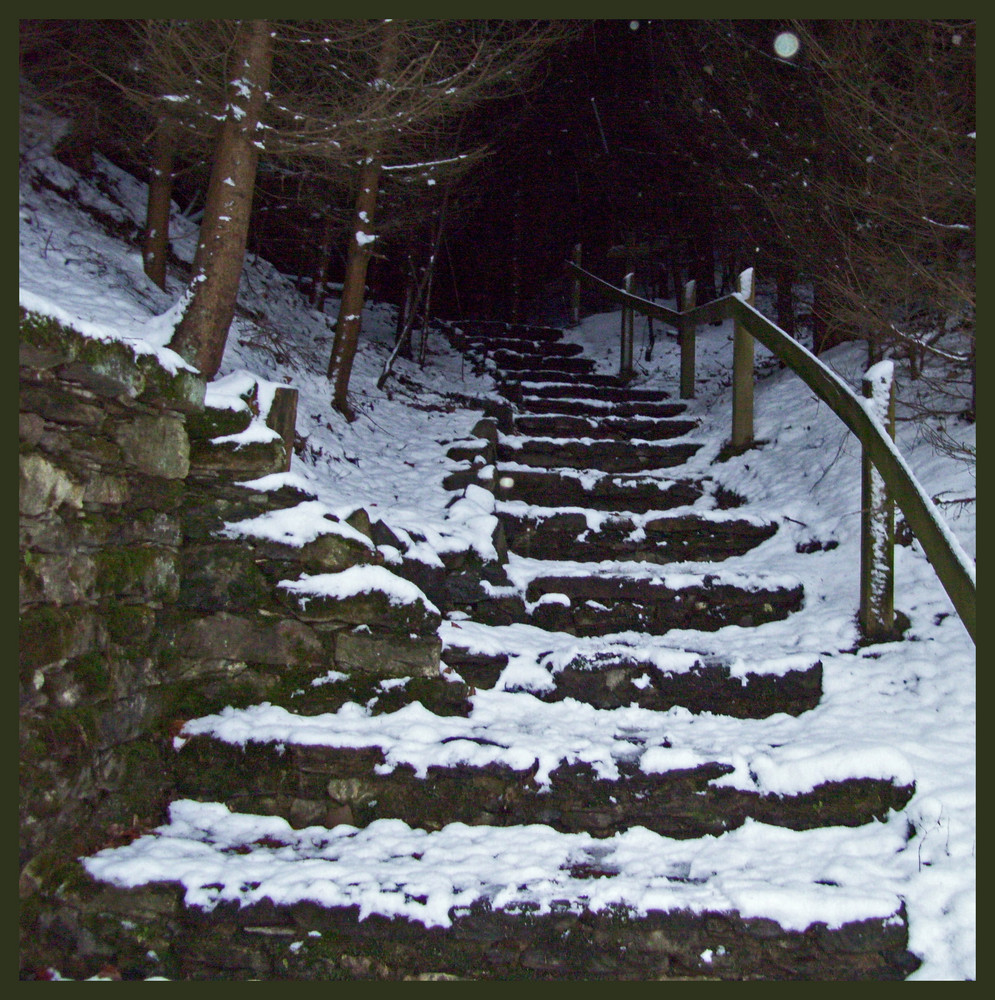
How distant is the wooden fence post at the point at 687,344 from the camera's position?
8087 mm

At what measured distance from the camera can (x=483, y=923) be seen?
267 cm

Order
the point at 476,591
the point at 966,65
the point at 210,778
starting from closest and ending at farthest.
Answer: the point at 210,778 < the point at 476,591 < the point at 966,65

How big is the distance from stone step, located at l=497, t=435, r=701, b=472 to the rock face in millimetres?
2894

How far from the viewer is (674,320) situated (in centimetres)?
830

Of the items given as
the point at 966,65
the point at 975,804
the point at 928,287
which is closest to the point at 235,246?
the point at 928,287

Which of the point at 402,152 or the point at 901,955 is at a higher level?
the point at 402,152

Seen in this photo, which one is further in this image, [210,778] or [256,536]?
[256,536]

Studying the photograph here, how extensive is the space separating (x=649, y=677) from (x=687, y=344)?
198 inches

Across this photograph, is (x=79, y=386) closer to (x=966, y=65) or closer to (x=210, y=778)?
(x=210, y=778)

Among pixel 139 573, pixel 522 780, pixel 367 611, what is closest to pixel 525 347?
pixel 367 611

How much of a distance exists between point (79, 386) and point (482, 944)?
2419mm

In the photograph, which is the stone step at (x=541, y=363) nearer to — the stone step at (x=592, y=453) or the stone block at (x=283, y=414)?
the stone step at (x=592, y=453)

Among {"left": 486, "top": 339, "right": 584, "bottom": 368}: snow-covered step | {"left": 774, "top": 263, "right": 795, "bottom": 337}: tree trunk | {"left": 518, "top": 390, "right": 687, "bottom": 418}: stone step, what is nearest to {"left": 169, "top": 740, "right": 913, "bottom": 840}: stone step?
{"left": 518, "top": 390, "right": 687, "bottom": 418}: stone step

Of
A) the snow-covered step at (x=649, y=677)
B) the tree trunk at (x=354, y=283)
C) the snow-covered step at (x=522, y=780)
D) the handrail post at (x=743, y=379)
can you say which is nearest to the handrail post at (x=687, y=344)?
the handrail post at (x=743, y=379)
